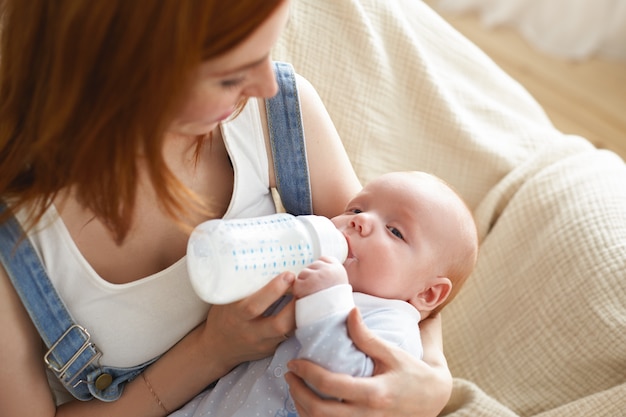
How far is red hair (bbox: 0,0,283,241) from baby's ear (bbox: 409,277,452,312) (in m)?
0.43

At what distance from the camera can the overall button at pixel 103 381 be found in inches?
44.3

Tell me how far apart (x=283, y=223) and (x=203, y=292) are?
5.8 inches

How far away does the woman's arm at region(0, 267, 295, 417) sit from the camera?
101 centimetres

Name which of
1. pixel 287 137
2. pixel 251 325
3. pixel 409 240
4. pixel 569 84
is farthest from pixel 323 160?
pixel 569 84

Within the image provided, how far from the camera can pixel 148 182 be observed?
3.57 ft

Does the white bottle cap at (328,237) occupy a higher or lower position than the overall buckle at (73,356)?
higher

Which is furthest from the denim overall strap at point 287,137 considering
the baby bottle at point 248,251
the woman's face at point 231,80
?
the woman's face at point 231,80

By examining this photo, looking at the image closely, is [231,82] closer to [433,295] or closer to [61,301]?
[61,301]

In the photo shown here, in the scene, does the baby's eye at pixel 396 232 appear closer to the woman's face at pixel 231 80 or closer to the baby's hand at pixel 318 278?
the baby's hand at pixel 318 278

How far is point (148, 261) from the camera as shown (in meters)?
1.12

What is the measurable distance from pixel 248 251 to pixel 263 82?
23 centimetres

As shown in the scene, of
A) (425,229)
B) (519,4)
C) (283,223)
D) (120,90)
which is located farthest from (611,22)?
(120,90)

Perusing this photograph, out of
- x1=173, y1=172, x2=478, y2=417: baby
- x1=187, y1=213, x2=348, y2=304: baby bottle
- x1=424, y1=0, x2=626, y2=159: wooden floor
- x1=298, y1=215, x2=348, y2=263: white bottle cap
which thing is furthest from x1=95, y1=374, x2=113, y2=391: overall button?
x1=424, y1=0, x2=626, y2=159: wooden floor

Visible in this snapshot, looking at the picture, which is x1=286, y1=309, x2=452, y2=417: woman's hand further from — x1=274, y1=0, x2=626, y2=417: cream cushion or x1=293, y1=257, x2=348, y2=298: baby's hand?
x1=274, y1=0, x2=626, y2=417: cream cushion
